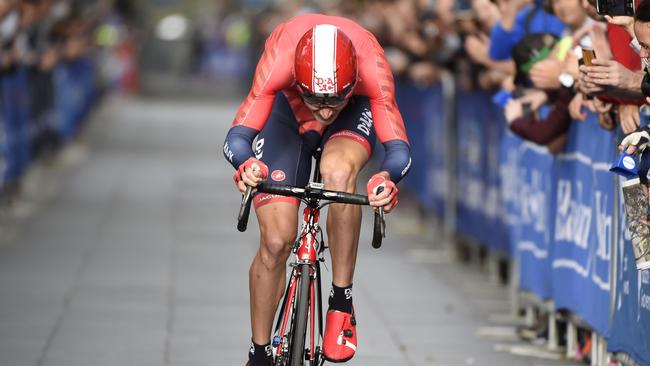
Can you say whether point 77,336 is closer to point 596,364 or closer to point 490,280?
point 596,364

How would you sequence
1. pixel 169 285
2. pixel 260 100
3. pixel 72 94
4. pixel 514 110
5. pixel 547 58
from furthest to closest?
pixel 72 94
pixel 169 285
pixel 514 110
pixel 547 58
pixel 260 100

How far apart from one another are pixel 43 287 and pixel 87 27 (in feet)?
60.0

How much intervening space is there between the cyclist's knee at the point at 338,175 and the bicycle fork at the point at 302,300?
0.15 m

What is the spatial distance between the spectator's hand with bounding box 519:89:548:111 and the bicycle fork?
2910 mm

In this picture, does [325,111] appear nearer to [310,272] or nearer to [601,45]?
[310,272]

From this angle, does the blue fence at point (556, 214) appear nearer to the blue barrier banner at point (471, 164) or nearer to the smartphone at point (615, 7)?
the blue barrier banner at point (471, 164)

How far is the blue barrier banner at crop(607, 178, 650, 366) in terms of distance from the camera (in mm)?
7535

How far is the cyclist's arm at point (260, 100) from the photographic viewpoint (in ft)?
23.4

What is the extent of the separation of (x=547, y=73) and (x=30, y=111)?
1052 cm

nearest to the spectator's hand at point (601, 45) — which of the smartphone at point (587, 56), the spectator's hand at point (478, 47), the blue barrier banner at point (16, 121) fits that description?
the smartphone at point (587, 56)

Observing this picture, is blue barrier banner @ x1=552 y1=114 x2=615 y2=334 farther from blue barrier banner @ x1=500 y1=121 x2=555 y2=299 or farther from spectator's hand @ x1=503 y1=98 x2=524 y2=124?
spectator's hand @ x1=503 y1=98 x2=524 y2=124

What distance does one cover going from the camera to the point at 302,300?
6934 mm

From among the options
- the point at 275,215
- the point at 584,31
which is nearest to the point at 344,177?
the point at 275,215

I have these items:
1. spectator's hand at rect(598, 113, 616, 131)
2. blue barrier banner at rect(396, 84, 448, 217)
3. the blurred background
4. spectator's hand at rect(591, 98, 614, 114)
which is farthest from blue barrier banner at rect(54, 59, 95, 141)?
spectator's hand at rect(591, 98, 614, 114)
